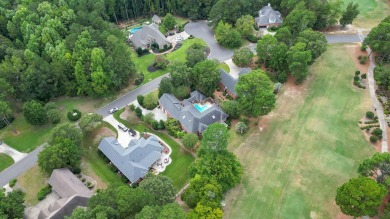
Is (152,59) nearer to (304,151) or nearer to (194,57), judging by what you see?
(194,57)

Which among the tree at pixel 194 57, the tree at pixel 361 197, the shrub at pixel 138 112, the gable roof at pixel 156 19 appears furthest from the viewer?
the gable roof at pixel 156 19

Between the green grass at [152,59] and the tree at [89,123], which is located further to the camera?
the green grass at [152,59]

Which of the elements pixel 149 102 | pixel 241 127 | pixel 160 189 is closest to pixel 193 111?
pixel 241 127

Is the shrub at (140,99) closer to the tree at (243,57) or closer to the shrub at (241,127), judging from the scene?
the shrub at (241,127)

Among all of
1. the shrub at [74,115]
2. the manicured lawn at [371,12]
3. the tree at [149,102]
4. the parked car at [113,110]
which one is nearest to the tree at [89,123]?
the parked car at [113,110]

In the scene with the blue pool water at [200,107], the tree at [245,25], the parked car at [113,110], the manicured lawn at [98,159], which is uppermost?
the tree at [245,25]

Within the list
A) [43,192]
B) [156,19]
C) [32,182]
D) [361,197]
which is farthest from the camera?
[156,19]

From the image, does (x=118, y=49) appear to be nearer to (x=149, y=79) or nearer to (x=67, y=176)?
(x=149, y=79)
